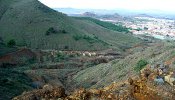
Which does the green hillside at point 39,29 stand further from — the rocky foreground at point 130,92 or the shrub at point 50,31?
the rocky foreground at point 130,92

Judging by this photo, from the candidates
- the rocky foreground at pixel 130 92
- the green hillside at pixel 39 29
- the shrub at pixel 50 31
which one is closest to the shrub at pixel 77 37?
the green hillside at pixel 39 29

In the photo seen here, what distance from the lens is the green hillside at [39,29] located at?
92938 millimetres

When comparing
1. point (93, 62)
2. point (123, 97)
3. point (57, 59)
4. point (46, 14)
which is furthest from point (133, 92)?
point (46, 14)

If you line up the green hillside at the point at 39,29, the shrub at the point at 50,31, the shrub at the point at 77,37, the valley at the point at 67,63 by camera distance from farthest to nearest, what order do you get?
the shrub at the point at 77,37
the shrub at the point at 50,31
the green hillside at the point at 39,29
the valley at the point at 67,63

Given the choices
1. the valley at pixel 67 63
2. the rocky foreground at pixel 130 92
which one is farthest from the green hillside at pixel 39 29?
the rocky foreground at pixel 130 92

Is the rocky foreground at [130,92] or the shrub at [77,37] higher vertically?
the rocky foreground at [130,92]

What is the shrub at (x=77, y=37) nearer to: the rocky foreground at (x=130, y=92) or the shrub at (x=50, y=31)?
the shrub at (x=50, y=31)

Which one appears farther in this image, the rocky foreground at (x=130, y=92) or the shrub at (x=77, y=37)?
the shrub at (x=77, y=37)

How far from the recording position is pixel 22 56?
68.1m

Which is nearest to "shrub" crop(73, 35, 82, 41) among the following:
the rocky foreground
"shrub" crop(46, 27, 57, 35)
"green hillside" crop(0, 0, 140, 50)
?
Answer: "green hillside" crop(0, 0, 140, 50)

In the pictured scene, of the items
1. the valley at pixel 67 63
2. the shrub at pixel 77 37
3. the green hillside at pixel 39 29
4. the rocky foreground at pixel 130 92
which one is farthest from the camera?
the shrub at pixel 77 37

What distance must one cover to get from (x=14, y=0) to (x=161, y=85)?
10874 cm

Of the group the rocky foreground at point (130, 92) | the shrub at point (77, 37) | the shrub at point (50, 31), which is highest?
the rocky foreground at point (130, 92)

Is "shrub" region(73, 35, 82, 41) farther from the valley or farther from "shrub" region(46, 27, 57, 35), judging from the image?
"shrub" region(46, 27, 57, 35)
